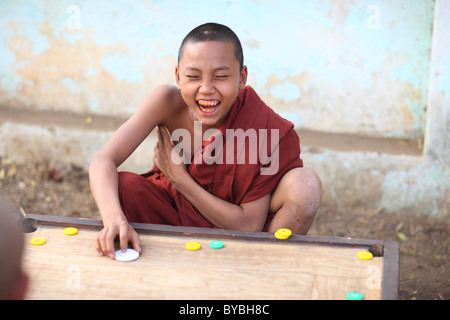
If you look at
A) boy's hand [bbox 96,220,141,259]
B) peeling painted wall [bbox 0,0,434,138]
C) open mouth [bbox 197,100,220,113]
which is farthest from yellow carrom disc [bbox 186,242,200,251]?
peeling painted wall [bbox 0,0,434,138]

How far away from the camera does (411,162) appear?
3.60 metres

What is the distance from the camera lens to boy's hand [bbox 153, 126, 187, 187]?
8.28 feet

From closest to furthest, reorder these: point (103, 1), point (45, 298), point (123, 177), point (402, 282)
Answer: point (45, 298)
point (123, 177)
point (402, 282)
point (103, 1)

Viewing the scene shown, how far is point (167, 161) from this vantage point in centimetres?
255

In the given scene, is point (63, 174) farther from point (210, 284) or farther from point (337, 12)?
point (210, 284)

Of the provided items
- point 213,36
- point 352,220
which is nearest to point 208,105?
point 213,36

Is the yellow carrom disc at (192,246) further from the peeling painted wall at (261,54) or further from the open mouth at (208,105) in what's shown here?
the peeling painted wall at (261,54)

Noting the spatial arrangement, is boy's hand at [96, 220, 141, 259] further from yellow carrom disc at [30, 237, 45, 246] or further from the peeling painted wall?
the peeling painted wall

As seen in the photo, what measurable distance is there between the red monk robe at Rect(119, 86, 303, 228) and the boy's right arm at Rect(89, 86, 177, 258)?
0.57 feet

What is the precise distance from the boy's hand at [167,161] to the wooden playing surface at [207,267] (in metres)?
0.51

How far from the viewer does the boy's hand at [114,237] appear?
184 cm

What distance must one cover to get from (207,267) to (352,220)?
2.11 metres

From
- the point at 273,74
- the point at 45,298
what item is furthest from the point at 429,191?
the point at 45,298

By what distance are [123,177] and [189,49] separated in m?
0.65
